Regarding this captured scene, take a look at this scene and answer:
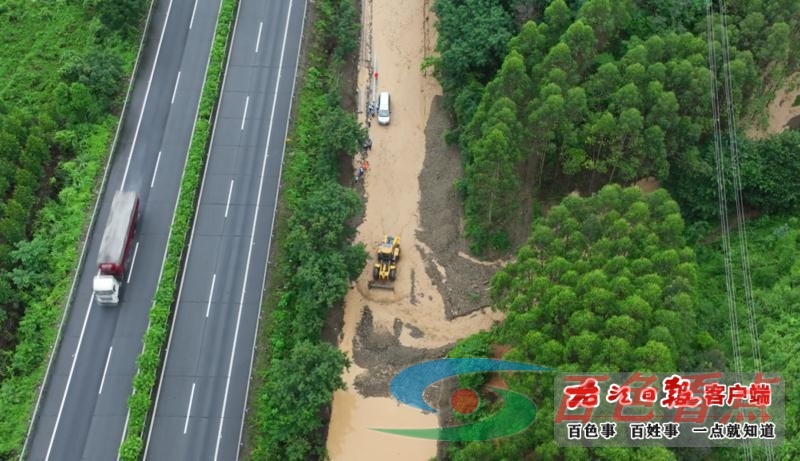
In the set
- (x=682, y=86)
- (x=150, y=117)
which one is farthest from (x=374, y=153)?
(x=682, y=86)

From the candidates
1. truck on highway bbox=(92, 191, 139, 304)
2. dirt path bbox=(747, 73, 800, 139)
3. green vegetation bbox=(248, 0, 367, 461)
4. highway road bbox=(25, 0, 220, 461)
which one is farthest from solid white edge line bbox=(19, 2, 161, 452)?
dirt path bbox=(747, 73, 800, 139)

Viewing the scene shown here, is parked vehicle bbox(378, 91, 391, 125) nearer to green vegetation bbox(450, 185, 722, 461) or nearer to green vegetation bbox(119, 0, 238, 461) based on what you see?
green vegetation bbox(119, 0, 238, 461)

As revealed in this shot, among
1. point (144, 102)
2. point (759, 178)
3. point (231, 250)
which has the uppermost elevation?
point (144, 102)

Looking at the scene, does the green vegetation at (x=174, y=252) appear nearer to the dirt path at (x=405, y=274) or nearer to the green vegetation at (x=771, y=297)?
the dirt path at (x=405, y=274)

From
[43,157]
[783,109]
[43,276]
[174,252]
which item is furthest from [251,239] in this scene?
[783,109]

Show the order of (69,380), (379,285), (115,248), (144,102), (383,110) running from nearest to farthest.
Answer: (69,380), (115,248), (379,285), (144,102), (383,110)

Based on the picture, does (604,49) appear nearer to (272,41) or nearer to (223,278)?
(272,41)

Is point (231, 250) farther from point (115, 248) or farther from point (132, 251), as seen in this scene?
point (115, 248)
